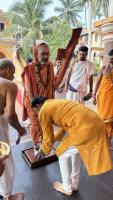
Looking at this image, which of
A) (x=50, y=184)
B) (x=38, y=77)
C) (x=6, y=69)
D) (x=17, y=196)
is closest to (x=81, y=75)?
(x=38, y=77)

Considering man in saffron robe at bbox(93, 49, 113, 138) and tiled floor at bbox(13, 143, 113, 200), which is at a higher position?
man in saffron robe at bbox(93, 49, 113, 138)

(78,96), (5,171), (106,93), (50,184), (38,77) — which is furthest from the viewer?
(78,96)

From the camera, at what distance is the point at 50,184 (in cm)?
250

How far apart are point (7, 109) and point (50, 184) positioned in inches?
42.7

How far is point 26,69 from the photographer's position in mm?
2650

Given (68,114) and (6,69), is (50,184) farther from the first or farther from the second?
(6,69)

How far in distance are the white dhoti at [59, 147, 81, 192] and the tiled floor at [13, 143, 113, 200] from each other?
0.41 feet

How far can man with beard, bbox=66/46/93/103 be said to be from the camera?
11.9 ft

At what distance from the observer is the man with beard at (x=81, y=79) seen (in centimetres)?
362

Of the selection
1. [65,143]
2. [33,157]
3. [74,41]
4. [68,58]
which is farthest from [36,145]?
[74,41]

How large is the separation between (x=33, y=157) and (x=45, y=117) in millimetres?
1184

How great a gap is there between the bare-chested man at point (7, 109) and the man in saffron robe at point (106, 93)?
147 centimetres

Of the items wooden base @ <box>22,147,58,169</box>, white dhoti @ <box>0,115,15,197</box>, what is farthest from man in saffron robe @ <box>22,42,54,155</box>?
white dhoti @ <box>0,115,15,197</box>

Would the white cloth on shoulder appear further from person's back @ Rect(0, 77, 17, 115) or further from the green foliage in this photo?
the green foliage
